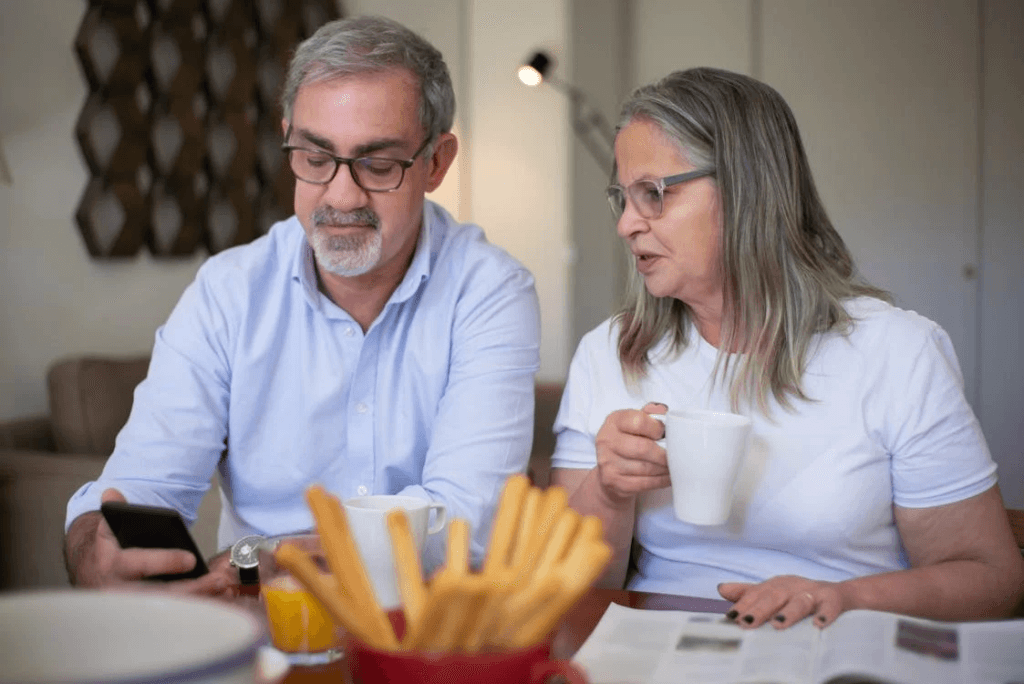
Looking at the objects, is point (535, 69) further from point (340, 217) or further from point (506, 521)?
point (506, 521)

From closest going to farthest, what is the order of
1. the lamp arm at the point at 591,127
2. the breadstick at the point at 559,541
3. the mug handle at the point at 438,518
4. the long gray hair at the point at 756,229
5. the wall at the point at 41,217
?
1. the breadstick at the point at 559,541
2. the mug handle at the point at 438,518
3. the long gray hair at the point at 756,229
4. the wall at the point at 41,217
5. the lamp arm at the point at 591,127

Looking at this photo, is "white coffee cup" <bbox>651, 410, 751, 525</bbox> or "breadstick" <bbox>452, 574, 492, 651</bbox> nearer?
"breadstick" <bbox>452, 574, 492, 651</bbox>

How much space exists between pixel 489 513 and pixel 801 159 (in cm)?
69

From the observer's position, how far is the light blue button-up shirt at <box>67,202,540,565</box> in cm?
161

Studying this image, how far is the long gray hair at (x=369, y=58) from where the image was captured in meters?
1.64

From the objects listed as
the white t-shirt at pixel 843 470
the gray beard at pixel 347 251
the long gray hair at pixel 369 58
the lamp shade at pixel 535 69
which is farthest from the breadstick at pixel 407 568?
the lamp shade at pixel 535 69

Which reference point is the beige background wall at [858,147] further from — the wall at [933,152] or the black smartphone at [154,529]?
the black smartphone at [154,529]

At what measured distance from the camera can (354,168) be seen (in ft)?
5.40

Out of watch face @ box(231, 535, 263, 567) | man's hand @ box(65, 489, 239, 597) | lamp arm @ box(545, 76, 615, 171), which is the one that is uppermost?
lamp arm @ box(545, 76, 615, 171)

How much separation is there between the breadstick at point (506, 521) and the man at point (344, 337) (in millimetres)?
792

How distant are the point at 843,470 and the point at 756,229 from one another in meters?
0.36

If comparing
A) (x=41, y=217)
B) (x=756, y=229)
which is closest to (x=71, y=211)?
(x=41, y=217)

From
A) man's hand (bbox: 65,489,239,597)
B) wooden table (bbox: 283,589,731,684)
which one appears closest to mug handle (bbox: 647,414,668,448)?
wooden table (bbox: 283,589,731,684)

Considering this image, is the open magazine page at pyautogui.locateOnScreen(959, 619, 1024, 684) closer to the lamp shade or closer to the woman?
the woman
